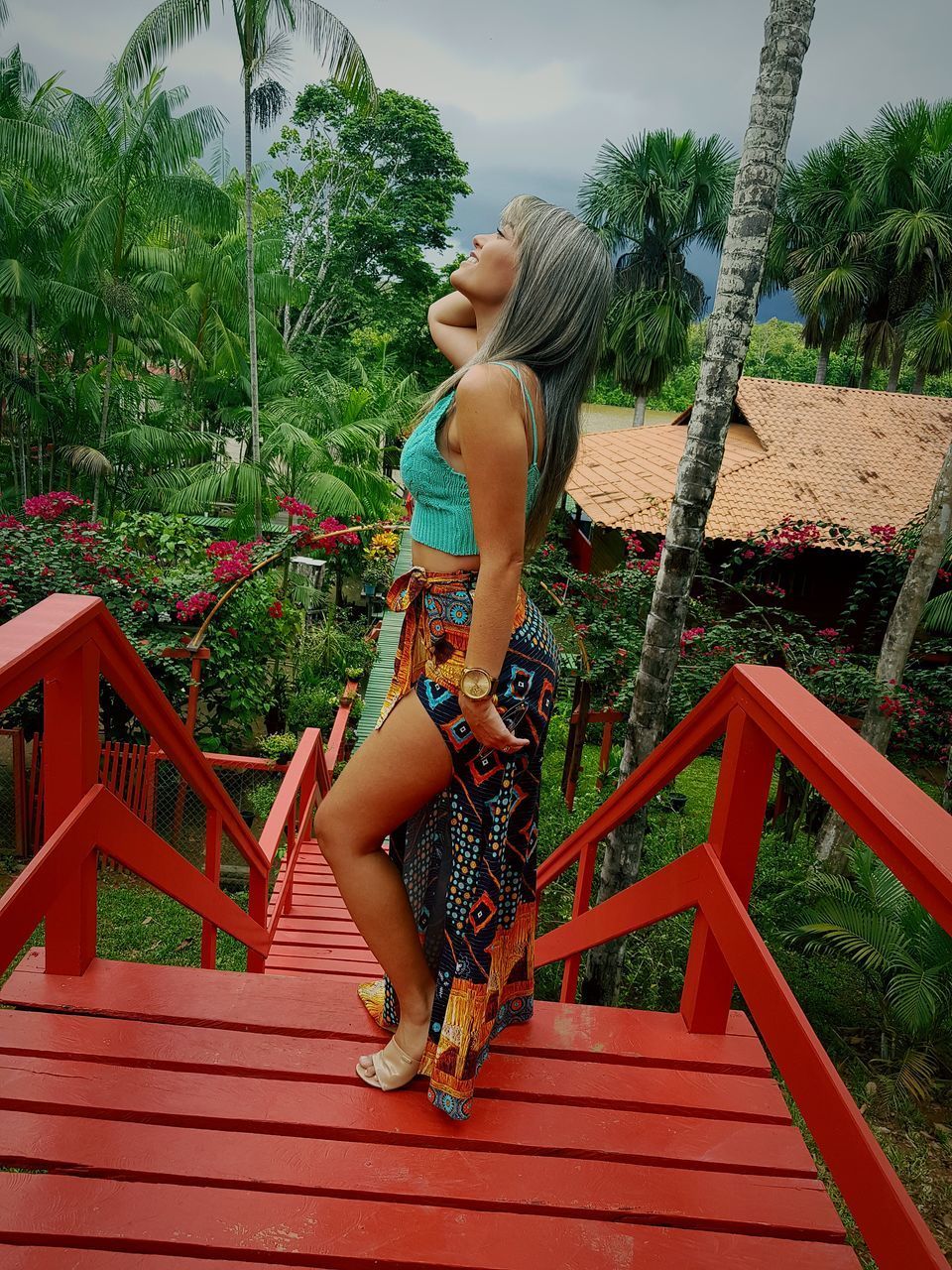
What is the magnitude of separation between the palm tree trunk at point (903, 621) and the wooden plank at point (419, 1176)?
631 centimetres

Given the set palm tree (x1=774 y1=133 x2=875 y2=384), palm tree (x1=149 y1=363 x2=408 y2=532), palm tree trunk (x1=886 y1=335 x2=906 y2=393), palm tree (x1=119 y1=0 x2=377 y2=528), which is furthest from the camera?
palm tree trunk (x1=886 y1=335 x2=906 y2=393)

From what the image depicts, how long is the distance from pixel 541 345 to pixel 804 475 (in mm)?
13838

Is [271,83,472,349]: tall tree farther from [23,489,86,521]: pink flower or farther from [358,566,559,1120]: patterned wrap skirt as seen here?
[358,566,559,1120]: patterned wrap skirt

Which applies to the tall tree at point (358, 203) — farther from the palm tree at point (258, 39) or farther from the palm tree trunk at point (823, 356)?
the palm tree at point (258, 39)

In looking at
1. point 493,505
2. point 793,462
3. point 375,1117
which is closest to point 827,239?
point 793,462

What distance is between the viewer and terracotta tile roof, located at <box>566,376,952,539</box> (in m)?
13.4

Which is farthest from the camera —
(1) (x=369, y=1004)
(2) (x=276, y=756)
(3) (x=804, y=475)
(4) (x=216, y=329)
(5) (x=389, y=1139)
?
(4) (x=216, y=329)

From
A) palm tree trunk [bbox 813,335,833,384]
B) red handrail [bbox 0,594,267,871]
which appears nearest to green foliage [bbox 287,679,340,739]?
red handrail [bbox 0,594,267,871]

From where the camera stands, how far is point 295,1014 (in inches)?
78.9

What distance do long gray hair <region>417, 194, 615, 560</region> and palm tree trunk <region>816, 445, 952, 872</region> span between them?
6.37m

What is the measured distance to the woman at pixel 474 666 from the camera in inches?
64.4

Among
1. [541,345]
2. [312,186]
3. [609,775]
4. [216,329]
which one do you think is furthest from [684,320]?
[541,345]

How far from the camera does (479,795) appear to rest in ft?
5.77

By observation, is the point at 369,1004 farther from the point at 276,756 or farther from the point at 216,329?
the point at 216,329
